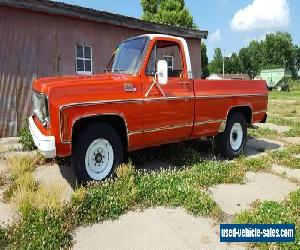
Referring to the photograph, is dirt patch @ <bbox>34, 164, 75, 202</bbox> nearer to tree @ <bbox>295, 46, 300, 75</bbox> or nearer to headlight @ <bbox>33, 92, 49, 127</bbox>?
headlight @ <bbox>33, 92, 49, 127</bbox>

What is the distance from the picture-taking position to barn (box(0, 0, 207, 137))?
1029 centimetres

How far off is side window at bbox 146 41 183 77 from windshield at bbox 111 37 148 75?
0.65 ft

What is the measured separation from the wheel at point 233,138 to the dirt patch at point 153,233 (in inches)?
133

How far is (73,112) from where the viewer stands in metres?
5.41

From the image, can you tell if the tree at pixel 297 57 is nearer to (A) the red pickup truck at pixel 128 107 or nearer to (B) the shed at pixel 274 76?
(B) the shed at pixel 274 76

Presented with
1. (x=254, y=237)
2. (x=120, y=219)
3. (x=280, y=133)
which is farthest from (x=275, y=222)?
(x=280, y=133)

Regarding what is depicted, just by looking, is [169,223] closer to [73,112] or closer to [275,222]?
[275,222]

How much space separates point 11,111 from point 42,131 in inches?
205

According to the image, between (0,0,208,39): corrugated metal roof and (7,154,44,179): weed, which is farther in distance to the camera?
(0,0,208,39): corrugated metal roof

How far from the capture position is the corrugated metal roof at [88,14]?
10.2m

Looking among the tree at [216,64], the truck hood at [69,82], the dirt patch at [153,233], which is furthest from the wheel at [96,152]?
the tree at [216,64]

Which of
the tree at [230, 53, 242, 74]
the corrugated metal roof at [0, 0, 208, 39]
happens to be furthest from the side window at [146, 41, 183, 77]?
the tree at [230, 53, 242, 74]

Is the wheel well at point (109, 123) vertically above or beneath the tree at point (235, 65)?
beneath

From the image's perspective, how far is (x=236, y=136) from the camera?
859 cm
